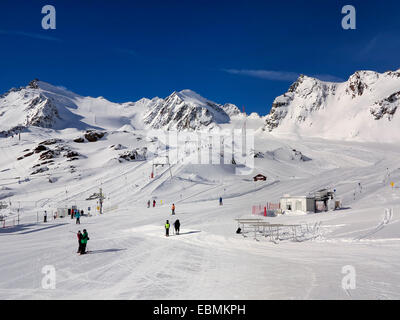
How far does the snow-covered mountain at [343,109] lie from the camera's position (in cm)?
11756

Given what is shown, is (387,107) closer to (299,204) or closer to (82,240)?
(299,204)

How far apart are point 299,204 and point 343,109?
425ft

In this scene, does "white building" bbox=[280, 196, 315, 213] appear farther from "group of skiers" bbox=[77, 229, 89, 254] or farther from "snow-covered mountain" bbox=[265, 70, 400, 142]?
"snow-covered mountain" bbox=[265, 70, 400, 142]

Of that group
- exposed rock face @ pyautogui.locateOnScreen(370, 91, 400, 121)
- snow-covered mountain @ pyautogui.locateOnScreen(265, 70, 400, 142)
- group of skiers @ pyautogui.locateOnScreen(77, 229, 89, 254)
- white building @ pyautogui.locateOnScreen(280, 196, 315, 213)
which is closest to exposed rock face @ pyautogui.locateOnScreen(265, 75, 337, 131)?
snow-covered mountain @ pyautogui.locateOnScreen(265, 70, 400, 142)

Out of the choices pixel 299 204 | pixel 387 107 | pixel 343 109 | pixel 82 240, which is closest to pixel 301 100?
pixel 343 109

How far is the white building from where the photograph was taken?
32531mm

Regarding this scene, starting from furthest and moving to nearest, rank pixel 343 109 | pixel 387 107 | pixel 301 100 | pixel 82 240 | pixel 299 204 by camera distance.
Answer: pixel 301 100
pixel 343 109
pixel 387 107
pixel 299 204
pixel 82 240

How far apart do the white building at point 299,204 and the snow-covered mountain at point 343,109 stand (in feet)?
292

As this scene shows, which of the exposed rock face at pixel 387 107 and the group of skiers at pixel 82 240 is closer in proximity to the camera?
the group of skiers at pixel 82 240

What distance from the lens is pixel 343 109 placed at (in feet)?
481

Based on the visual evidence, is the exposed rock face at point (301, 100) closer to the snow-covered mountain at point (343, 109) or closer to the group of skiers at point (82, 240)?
the snow-covered mountain at point (343, 109)

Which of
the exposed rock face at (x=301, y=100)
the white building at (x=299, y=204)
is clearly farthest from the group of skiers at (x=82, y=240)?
the exposed rock face at (x=301, y=100)

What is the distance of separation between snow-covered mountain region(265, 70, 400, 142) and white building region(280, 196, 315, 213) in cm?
8893
